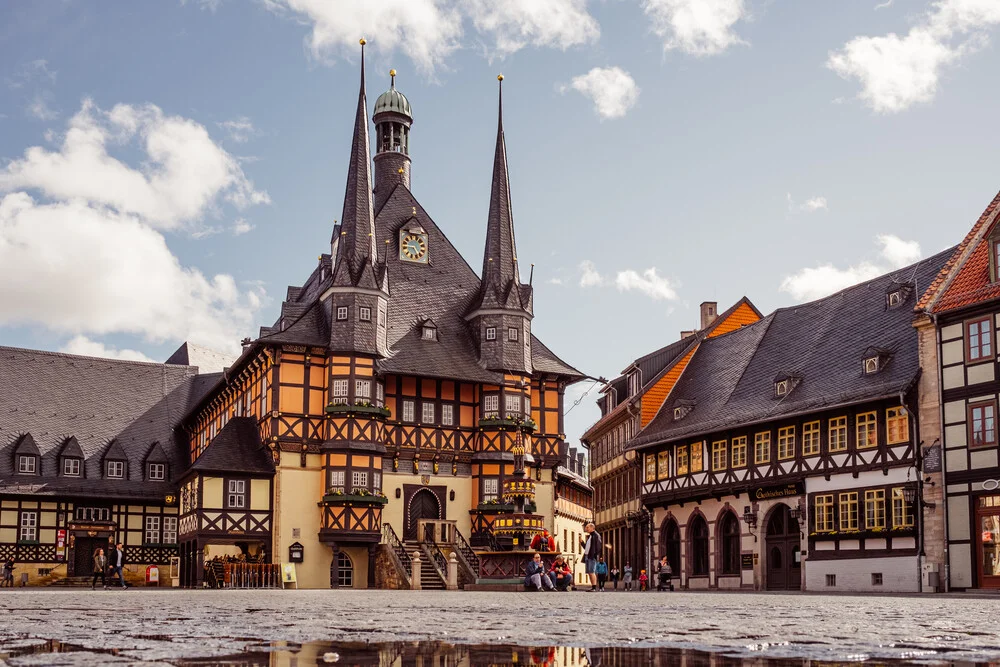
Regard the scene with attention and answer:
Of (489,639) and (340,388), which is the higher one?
(340,388)

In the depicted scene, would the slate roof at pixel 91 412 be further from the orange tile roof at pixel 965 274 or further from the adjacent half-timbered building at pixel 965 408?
the orange tile roof at pixel 965 274

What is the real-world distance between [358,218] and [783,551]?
71.3 feet

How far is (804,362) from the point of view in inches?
1743

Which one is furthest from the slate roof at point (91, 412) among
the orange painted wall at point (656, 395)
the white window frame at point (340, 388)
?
the orange painted wall at point (656, 395)

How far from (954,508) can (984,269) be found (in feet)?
23.0

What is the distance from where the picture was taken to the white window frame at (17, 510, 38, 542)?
60094mm

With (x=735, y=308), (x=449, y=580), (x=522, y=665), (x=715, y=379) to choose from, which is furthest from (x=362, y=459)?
(x=522, y=665)

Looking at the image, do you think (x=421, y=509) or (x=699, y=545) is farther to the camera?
(x=421, y=509)

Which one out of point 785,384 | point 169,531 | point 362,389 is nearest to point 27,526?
A: point 169,531

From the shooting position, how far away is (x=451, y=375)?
50812 mm

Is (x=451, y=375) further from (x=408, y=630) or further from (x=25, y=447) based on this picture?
(x=408, y=630)

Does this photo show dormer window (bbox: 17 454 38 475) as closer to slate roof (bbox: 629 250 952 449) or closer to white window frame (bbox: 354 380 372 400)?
white window frame (bbox: 354 380 372 400)

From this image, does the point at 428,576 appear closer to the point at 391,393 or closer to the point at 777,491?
the point at 391,393

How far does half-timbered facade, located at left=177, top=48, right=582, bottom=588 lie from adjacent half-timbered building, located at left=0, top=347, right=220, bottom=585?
9526 mm
